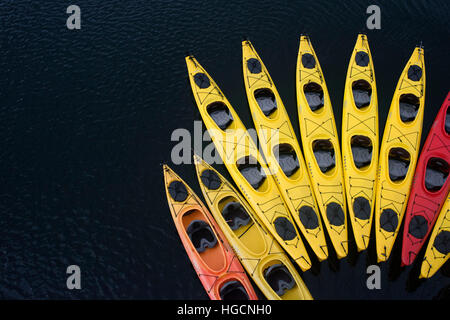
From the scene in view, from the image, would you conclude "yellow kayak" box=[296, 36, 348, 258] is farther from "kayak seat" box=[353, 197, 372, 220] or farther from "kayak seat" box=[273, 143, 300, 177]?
"kayak seat" box=[273, 143, 300, 177]

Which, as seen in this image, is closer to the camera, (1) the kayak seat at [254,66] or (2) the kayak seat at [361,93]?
(2) the kayak seat at [361,93]

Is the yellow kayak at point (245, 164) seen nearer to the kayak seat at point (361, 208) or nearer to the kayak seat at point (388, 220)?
the kayak seat at point (361, 208)

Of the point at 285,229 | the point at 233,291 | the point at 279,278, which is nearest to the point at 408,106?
the point at 285,229

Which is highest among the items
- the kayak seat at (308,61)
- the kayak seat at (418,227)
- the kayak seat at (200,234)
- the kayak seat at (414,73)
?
the kayak seat at (308,61)

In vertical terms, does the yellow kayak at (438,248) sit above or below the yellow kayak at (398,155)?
below

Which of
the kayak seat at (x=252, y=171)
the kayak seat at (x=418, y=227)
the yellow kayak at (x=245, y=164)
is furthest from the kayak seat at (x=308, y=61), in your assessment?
the kayak seat at (x=418, y=227)

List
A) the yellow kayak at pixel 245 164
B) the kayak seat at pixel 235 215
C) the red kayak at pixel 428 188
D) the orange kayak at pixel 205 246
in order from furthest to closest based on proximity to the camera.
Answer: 1. the kayak seat at pixel 235 215
2. the yellow kayak at pixel 245 164
3. the red kayak at pixel 428 188
4. the orange kayak at pixel 205 246
